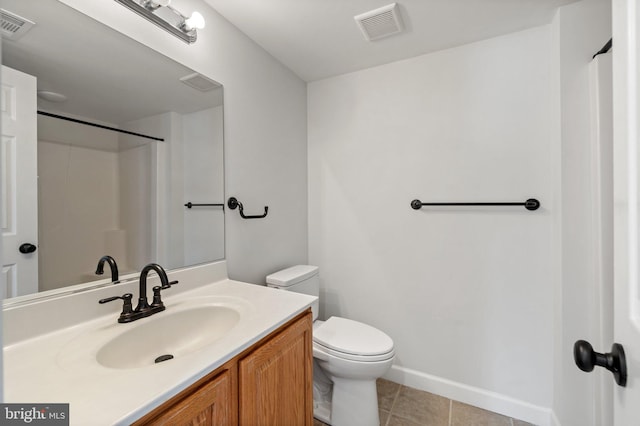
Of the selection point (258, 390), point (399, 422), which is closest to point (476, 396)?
point (399, 422)

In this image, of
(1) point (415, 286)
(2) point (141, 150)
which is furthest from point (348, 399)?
(2) point (141, 150)

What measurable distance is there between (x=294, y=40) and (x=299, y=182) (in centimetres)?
91

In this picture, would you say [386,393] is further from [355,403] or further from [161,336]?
[161,336]

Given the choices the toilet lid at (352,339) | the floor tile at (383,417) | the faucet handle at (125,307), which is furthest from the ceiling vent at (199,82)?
the floor tile at (383,417)

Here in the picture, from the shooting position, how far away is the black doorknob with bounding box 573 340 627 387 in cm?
58

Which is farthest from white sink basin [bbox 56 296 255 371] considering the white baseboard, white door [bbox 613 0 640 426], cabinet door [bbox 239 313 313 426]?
the white baseboard

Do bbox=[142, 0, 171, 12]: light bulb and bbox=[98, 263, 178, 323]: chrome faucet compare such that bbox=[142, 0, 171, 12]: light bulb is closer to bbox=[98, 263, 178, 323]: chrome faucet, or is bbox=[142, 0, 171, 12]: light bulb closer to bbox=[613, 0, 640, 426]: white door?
bbox=[98, 263, 178, 323]: chrome faucet

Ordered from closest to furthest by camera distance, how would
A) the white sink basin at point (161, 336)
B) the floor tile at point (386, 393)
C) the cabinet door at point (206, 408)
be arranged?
the cabinet door at point (206, 408) < the white sink basin at point (161, 336) < the floor tile at point (386, 393)

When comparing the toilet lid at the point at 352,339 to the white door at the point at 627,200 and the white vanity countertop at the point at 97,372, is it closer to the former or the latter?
the white vanity countertop at the point at 97,372

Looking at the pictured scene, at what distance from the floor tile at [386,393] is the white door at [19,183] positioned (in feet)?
5.87

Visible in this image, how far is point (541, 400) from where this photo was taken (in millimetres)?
1617

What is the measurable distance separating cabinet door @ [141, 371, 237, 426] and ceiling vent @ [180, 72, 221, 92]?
1.26 meters

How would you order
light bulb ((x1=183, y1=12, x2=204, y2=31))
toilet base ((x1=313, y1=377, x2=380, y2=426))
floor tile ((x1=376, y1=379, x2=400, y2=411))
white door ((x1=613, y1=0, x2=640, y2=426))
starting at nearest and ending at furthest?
white door ((x1=613, y1=0, x2=640, y2=426)), light bulb ((x1=183, y1=12, x2=204, y2=31)), toilet base ((x1=313, y1=377, x2=380, y2=426)), floor tile ((x1=376, y1=379, x2=400, y2=411))

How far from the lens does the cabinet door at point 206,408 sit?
683 mm
